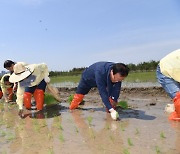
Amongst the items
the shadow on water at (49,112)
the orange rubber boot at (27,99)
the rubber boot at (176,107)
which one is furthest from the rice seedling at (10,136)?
the rubber boot at (176,107)

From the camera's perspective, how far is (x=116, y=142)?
160 inches

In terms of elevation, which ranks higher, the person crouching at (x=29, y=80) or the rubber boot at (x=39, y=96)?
the person crouching at (x=29, y=80)

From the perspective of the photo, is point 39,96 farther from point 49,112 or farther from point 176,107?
point 176,107

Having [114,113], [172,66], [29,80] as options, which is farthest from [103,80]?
[29,80]

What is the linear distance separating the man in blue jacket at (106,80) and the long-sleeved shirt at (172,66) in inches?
26.0

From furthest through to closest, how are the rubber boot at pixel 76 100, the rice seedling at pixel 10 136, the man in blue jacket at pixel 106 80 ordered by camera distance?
the rubber boot at pixel 76 100 < the man in blue jacket at pixel 106 80 < the rice seedling at pixel 10 136

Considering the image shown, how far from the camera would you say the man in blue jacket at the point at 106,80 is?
5.37m

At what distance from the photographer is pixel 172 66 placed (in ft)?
16.8

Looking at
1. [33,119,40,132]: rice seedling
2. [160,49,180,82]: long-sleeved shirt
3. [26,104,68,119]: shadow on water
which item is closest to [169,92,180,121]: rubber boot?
[160,49,180,82]: long-sleeved shirt

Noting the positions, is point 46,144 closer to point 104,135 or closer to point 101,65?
point 104,135

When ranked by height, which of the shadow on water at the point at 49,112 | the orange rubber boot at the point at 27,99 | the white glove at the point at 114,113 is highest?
the white glove at the point at 114,113

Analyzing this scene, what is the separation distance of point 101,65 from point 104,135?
1.88m

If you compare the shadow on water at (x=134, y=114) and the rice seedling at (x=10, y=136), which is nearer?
the rice seedling at (x=10, y=136)

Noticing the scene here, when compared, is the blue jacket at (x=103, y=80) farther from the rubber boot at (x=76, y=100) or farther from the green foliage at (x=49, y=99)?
the green foliage at (x=49, y=99)
